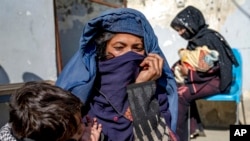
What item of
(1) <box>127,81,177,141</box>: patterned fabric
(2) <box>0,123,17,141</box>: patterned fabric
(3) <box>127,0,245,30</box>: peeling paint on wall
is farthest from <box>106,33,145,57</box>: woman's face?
(3) <box>127,0,245,30</box>: peeling paint on wall

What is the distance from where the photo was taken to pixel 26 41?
12.7 ft

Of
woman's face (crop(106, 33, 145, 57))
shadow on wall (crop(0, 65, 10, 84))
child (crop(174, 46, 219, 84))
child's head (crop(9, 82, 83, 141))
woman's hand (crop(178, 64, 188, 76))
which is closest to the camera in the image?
child's head (crop(9, 82, 83, 141))

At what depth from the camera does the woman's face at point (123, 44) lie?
1659 mm

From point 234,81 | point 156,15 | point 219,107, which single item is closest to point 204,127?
point 219,107

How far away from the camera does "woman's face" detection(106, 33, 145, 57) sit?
1659 mm

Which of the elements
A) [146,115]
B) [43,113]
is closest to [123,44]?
[146,115]

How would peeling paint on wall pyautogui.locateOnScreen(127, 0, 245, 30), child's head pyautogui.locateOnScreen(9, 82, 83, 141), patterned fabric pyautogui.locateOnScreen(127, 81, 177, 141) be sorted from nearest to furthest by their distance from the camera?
child's head pyautogui.locateOnScreen(9, 82, 83, 141), patterned fabric pyautogui.locateOnScreen(127, 81, 177, 141), peeling paint on wall pyautogui.locateOnScreen(127, 0, 245, 30)

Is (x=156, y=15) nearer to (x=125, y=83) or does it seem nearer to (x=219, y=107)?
(x=219, y=107)

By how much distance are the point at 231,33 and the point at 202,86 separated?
1527mm

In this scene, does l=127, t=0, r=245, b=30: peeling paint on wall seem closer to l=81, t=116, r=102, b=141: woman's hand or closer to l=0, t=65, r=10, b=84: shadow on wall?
l=0, t=65, r=10, b=84: shadow on wall

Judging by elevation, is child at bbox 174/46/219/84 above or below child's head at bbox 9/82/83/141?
below

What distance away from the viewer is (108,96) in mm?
1615

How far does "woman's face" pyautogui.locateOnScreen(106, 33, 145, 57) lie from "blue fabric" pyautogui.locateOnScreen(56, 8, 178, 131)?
2cm

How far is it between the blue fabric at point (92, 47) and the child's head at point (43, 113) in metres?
0.38
